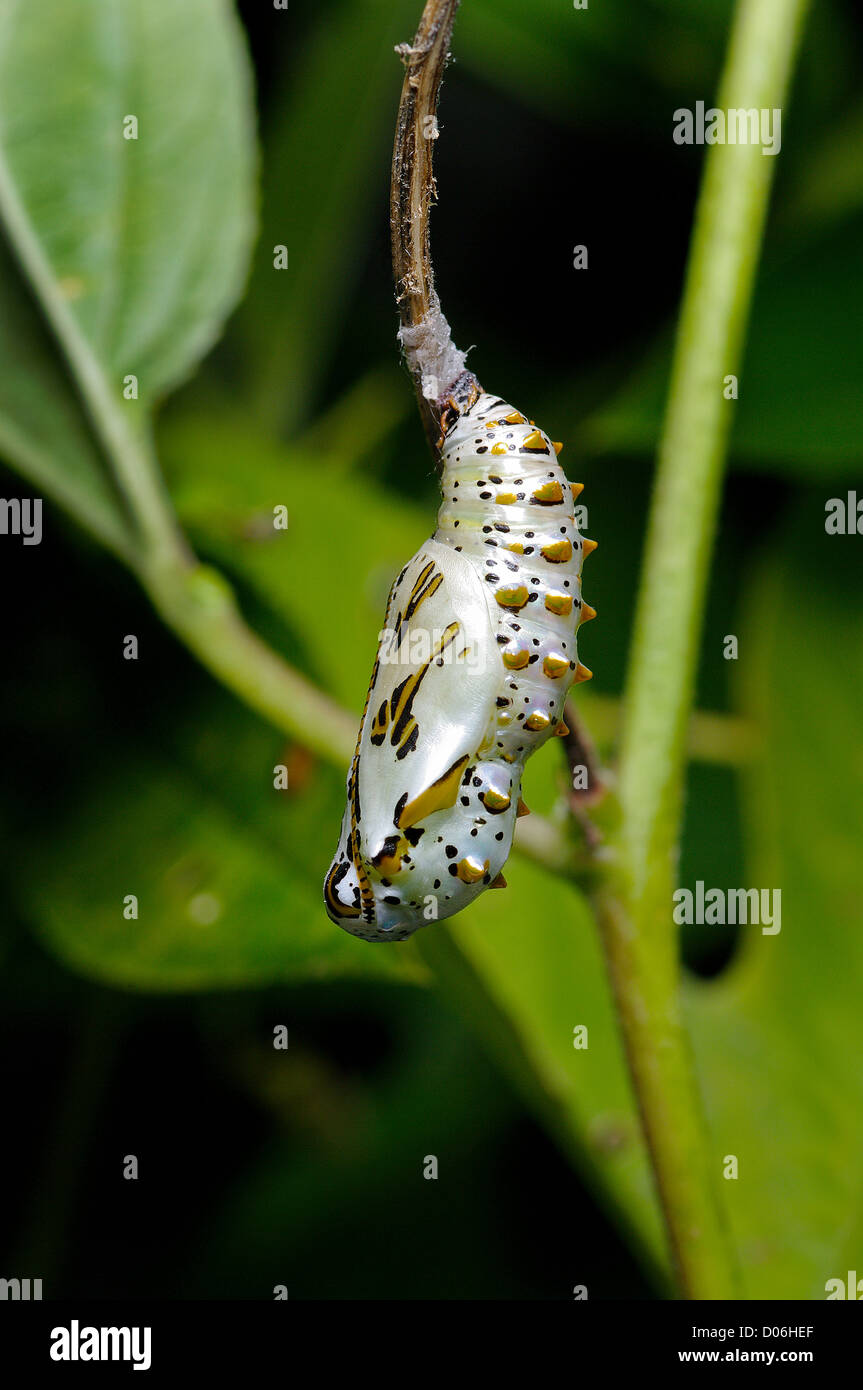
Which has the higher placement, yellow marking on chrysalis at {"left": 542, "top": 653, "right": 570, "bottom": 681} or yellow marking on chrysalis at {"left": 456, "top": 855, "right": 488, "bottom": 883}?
yellow marking on chrysalis at {"left": 542, "top": 653, "right": 570, "bottom": 681}

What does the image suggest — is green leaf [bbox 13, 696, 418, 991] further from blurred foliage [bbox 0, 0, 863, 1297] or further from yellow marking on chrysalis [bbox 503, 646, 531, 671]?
yellow marking on chrysalis [bbox 503, 646, 531, 671]

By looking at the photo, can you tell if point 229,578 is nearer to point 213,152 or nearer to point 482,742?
point 213,152

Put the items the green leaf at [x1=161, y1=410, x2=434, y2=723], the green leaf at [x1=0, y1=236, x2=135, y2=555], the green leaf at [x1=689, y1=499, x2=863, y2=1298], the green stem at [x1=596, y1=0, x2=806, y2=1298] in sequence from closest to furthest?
the green stem at [x1=596, y1=0, x2=806, y2=1298], the green leaf at [x1=0, y1=236, x2=135, y2=555], the green leaf at [x1=689, y1=499, x2=863, y2=1298], the green leaf at [x1=161, y1=410, x2=434, y2=723]

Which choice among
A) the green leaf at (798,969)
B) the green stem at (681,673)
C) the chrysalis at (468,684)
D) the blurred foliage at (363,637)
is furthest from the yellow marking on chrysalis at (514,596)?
the green leaf at (798,969)

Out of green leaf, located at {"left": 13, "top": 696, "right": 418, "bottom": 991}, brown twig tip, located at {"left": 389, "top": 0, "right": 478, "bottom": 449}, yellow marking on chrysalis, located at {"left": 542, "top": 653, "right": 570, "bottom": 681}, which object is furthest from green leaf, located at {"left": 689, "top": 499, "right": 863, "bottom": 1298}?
brown twig tip, located at {"left": 389, "top": 0, "right": 478, "bottom": 449}

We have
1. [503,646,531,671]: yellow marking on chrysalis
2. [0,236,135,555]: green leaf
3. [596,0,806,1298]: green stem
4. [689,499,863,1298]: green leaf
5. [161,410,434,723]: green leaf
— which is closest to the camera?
[503,646,531,671]: yellow marking on chrysalis

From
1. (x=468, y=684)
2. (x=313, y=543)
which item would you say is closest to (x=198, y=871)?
(x=313, y=543)

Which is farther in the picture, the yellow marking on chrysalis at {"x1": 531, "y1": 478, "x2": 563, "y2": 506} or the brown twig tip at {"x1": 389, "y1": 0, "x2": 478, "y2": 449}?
the yellow marking on chrysalis at {"x1": 531, "y1": 478, "x2": 563, "y2": 506}

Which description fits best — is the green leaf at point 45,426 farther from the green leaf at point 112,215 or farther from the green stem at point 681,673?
the green stem at point 681,673
